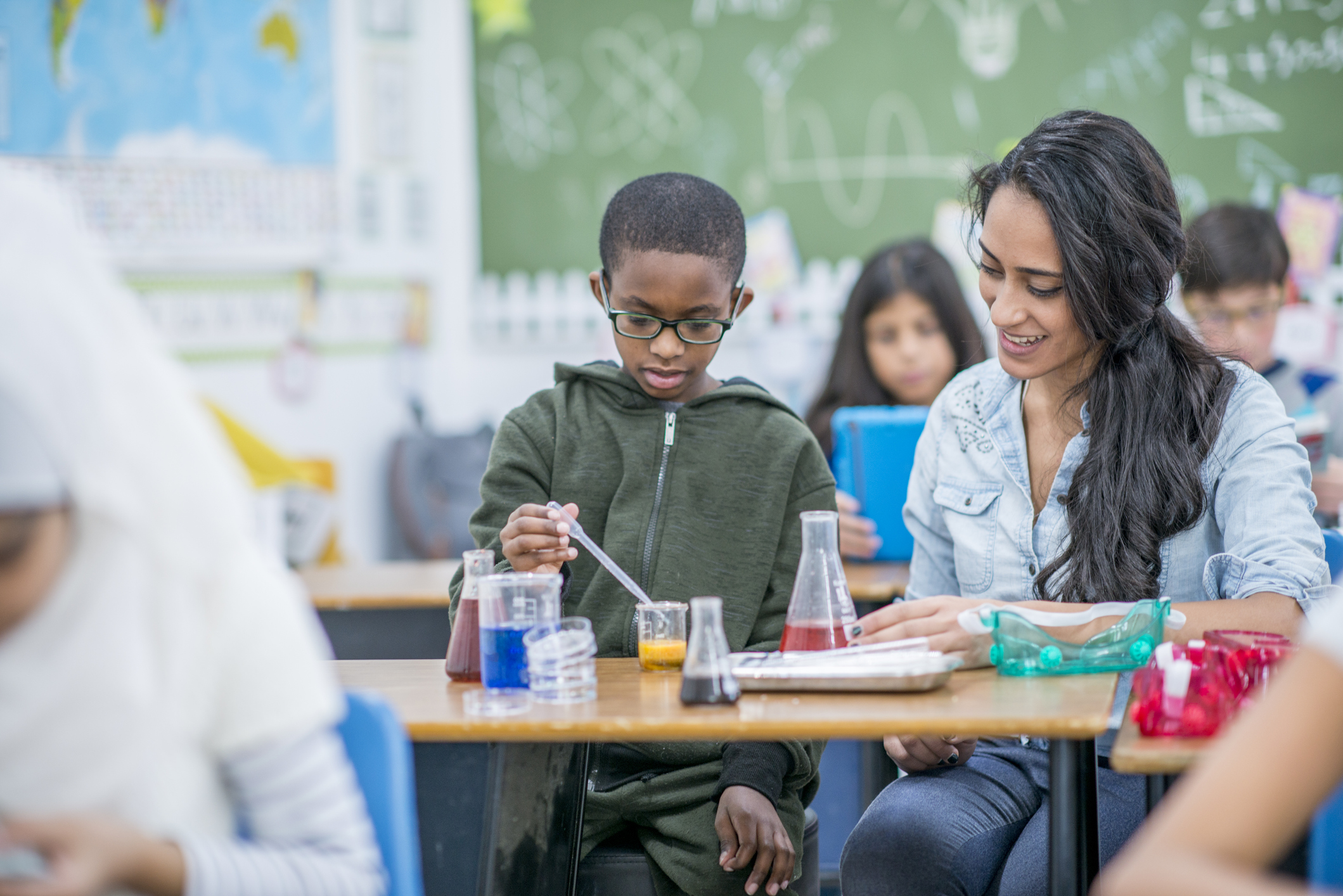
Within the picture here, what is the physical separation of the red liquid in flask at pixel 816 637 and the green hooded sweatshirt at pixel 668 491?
12.7 inches

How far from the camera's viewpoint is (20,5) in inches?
135

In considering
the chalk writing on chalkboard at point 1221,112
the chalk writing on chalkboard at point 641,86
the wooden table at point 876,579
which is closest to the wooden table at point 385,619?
the wooden table at point 876,579

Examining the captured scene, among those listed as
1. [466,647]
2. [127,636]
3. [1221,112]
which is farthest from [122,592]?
[1221,112]

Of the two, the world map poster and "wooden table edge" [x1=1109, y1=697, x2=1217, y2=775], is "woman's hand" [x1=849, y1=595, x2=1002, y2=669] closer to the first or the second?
"wooden table edge" [x1=1109, y1=697, x2=1217, y2=775]

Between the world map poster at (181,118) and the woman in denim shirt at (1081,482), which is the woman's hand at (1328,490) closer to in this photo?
the woman in denim shirt at (1081,482)

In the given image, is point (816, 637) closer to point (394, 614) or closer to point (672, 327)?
point (672, 327)

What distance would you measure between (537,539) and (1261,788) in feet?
3.07

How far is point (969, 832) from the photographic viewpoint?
1.67 metres

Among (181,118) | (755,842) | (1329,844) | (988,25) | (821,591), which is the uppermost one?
(988,25)

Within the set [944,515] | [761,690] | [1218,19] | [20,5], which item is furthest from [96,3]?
[1218,19]

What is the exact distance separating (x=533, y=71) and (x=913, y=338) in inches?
86.8

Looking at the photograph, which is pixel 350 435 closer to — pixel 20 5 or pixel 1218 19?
pixel 20 5

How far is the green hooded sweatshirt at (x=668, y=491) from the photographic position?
1.92m

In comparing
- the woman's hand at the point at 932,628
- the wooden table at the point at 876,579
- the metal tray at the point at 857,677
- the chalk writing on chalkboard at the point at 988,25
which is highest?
the chalk writing on chalkboard at the point at 988,25
